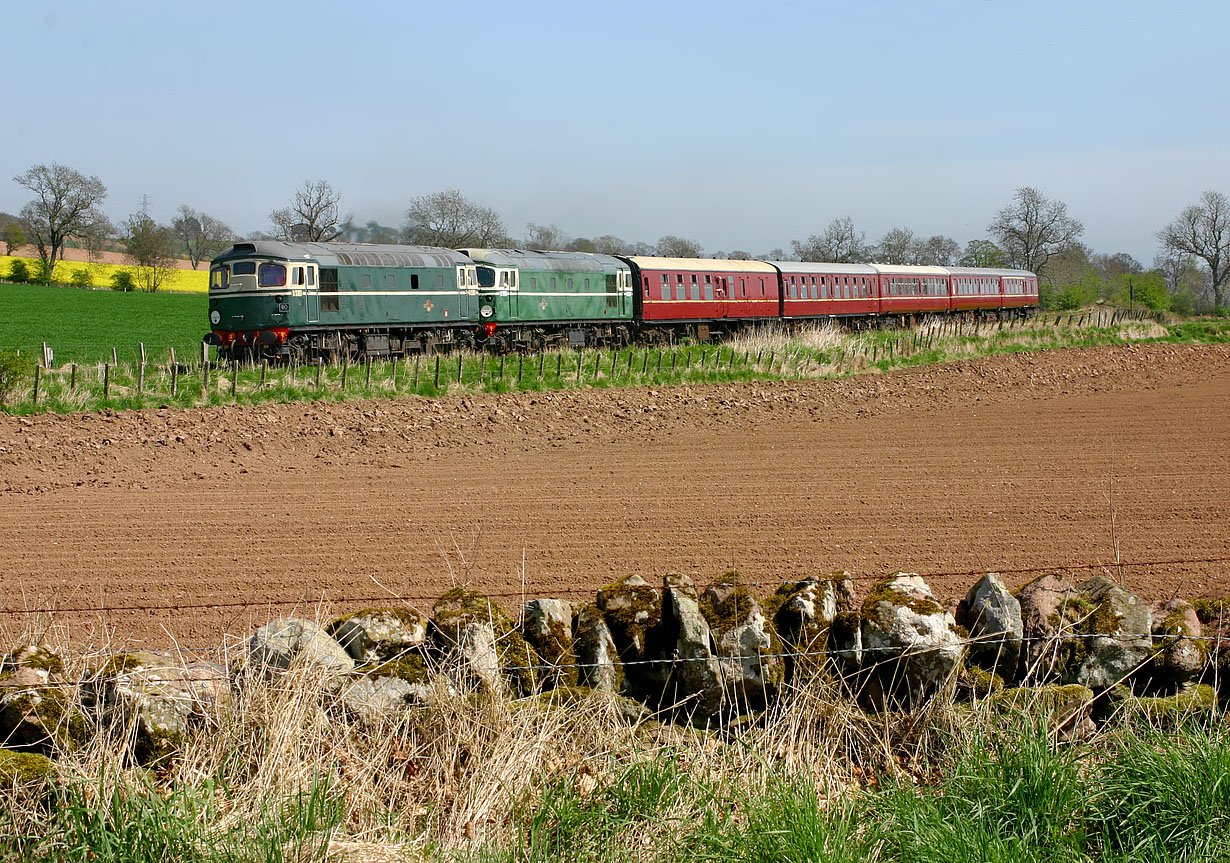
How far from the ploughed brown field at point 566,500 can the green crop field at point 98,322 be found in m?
15.0

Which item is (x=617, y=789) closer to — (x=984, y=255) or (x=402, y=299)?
(x=402, y=299)

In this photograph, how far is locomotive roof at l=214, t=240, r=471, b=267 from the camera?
2567 cm

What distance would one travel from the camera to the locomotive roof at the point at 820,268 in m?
40.8

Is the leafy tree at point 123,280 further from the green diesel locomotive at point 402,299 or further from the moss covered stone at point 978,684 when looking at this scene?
the moss covered stone at point 978,684

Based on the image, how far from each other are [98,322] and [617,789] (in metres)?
54.1

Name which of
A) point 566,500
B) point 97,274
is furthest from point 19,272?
point 566,500

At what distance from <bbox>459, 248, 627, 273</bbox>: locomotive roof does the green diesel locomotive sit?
5cm

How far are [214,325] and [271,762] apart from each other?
24.1 meters

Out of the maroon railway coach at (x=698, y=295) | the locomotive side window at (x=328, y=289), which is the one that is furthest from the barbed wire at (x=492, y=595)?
the maroon railway coach at (x=698, y=295)

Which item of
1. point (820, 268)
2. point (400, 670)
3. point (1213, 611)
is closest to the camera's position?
point (400, 670)

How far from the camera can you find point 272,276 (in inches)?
995

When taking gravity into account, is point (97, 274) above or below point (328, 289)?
above

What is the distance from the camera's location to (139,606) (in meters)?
7.82

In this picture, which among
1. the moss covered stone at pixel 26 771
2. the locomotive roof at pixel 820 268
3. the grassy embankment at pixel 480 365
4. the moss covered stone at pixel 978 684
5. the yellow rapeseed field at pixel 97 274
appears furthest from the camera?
the yellow rapeseed field at pixel 97 274
